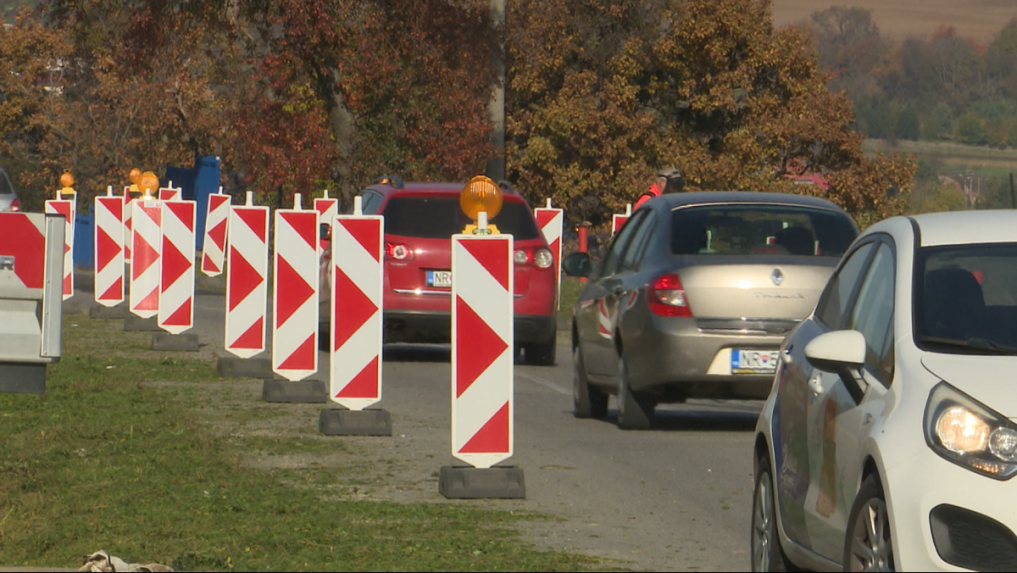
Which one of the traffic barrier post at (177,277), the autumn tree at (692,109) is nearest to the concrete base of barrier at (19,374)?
the traffic barrier post at (177,277)

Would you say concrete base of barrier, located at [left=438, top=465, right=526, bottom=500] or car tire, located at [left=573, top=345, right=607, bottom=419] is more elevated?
concrete base of barrier, located at [left=438, top=465, right=526, bottom=500]

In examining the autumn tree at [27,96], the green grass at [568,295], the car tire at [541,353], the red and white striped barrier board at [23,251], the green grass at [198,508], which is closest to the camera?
the green grass at [198,508]

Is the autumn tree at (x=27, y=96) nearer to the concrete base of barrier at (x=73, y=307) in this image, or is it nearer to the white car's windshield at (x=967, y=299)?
the concrete base of barrier at (x=73, y=307)

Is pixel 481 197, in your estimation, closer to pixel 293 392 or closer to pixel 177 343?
pixel 293 392

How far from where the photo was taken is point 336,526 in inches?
320

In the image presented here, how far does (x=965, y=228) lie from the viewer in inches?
246

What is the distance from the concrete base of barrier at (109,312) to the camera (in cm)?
2273

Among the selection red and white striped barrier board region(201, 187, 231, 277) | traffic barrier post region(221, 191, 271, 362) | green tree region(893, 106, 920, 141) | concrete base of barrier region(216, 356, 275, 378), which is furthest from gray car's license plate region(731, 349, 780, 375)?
green tree region(893, 106, 920, 141)

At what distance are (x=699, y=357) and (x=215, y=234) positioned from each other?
1871 cm

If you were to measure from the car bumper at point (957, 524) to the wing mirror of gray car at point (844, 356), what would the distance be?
0.69 m

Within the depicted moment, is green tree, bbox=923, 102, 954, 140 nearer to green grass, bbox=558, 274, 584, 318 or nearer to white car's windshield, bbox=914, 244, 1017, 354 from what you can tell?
green grass, bbox=558, 274, 584, 318

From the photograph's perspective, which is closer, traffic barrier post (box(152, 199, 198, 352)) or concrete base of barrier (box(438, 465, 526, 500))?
concrete base of barrier (box(438, 465, 526, 500))

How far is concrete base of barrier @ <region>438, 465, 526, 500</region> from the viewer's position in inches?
361

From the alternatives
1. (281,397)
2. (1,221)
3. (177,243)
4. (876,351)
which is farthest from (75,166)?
(876,351)
